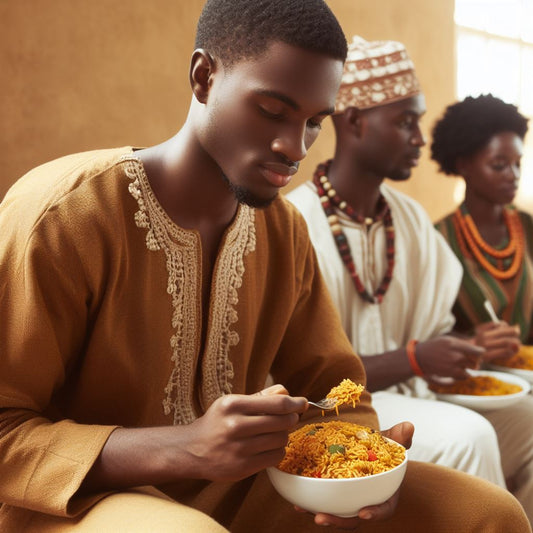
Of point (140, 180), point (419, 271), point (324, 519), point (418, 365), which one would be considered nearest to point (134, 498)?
point (324, 519)

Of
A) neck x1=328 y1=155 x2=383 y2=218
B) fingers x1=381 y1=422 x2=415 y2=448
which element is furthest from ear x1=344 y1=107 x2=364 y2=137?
fingers x1=381 y1=422 x2=415 y2=448

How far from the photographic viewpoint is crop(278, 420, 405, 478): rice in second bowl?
47.3 inches

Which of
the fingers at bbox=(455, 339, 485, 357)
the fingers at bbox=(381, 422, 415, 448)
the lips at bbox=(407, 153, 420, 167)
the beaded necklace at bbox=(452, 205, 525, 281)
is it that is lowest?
the fingers at bbox=(455, 339, 485, 357)

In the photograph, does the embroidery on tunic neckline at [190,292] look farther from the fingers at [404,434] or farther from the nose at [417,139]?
the nose at [417,139]

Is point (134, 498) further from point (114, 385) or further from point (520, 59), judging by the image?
point (520, 59)

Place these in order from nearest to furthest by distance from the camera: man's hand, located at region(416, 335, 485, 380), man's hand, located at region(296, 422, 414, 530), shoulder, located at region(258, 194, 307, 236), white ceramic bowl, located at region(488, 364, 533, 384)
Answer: man's hand, located at region(296, 422, 414, 530), shoulder, located at region(258, 194, 307, 236), man's hand, located at region(416, 335, 485, 380), white ceramic bowl, located at region(488, 364, 533, 384)

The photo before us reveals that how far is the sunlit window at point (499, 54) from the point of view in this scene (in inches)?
182

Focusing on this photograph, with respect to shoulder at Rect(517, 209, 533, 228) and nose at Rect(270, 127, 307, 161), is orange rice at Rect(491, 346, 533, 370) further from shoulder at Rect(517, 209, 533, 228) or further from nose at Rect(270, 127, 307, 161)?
nose at Rect(270, 127, 307, 161)

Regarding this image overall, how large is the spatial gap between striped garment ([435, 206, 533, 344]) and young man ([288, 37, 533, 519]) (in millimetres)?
240

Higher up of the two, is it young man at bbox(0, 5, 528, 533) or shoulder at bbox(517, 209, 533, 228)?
young man at bbox(0, 5, 528, 533)

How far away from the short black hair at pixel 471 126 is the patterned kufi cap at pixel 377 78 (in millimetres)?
582

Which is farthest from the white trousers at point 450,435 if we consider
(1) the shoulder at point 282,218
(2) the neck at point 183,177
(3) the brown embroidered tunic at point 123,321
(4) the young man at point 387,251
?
(2) the neck at point 183,177

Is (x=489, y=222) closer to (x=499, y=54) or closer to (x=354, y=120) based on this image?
(x=354, y=120)

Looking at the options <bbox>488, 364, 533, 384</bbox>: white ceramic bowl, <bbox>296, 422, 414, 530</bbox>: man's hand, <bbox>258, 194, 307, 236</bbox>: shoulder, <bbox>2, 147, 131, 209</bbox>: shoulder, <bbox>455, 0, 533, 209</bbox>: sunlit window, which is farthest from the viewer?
<bbox>455, 0, 533, 209</bbox>: sunlit window
